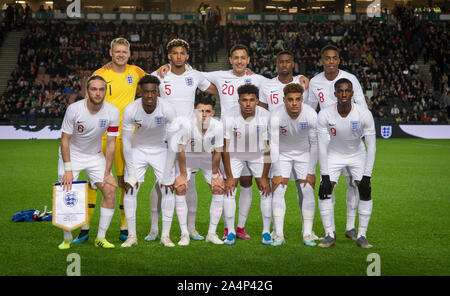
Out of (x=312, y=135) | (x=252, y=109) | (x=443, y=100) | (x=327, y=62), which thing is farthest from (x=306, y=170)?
(x=443, y=100)

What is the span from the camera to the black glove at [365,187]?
6492 millimetres

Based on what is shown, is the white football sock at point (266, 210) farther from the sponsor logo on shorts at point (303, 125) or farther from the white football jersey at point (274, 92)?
the white football jersey at point (274, 92)

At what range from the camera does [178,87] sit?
7090 millimetres

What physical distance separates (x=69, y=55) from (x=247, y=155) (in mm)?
25767

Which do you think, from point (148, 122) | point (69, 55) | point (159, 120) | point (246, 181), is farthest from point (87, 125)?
point (69, 55)

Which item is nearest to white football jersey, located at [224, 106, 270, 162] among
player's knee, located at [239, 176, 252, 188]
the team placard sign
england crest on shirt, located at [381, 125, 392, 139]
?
player's knee, located at [239, 176, 252, 188]

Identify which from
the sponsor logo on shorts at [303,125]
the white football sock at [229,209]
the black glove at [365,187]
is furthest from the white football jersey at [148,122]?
the black glove at [365,187]

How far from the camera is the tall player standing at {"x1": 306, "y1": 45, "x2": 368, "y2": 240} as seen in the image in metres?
7.06

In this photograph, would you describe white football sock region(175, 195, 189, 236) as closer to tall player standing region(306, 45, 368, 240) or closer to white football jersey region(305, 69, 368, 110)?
tall player standing region(306, 45, 368, 240)

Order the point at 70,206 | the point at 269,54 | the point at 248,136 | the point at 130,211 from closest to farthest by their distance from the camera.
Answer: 1. the point at 70,206
2. the point at 130,211
3. the point at 248,136
4. the point at 269,54

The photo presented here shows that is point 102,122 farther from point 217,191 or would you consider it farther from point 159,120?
point 217,191

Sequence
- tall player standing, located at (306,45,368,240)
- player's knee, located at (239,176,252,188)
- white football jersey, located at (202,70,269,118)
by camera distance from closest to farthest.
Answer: player's knee, located at (239,176,252,188), tall player standing, located at (306,45,368,240), white football jersey, located at (202,70,269,118)

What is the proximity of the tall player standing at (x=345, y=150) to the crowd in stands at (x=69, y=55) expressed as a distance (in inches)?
816

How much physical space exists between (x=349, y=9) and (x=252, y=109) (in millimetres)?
35330
